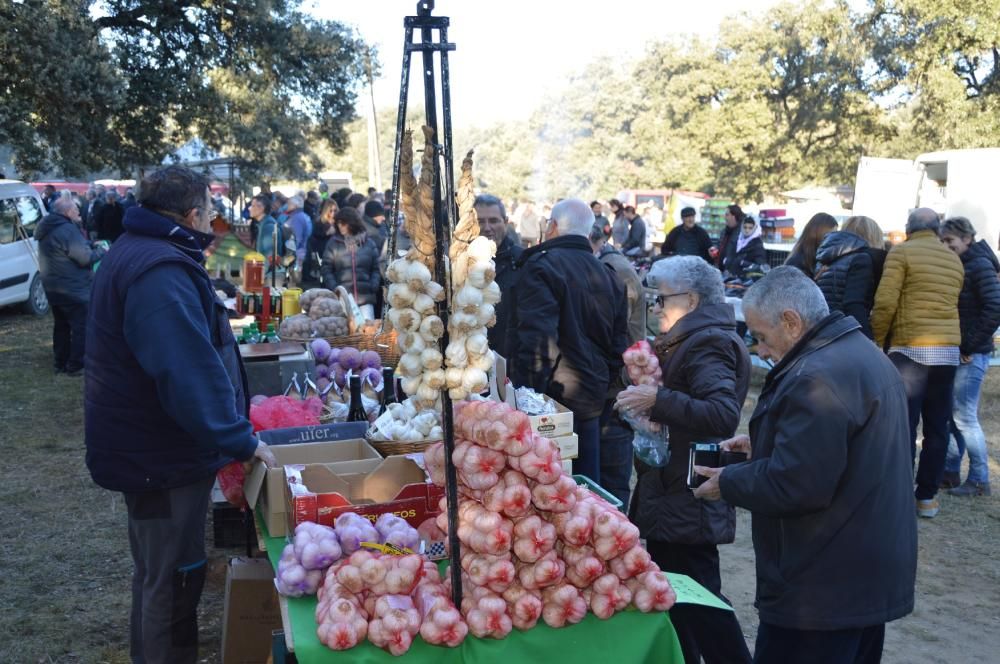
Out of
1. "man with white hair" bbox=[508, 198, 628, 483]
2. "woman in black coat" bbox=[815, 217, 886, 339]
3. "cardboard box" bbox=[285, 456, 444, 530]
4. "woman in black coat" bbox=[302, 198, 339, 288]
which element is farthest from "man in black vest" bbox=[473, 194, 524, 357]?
"woman in black coat" bbox=[302, 198, 339, 288]

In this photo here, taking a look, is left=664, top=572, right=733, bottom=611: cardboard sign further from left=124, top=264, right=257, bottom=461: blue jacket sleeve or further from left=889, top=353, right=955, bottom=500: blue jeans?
left=889, top=353, right=955, bottom=500: blue jeans

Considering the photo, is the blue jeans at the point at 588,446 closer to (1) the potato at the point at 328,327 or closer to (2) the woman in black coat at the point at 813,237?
(1) the potato at the point at 328,327

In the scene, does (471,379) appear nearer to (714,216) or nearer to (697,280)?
(697,280)

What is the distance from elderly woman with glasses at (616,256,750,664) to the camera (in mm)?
3258

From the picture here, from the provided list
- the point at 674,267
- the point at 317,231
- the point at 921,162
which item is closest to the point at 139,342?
the point at 674,267

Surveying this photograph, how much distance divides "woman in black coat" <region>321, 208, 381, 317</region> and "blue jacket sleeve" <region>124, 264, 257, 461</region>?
531 centimetres

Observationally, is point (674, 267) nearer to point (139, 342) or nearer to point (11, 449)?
point (139, 342)

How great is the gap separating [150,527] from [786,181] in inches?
1278

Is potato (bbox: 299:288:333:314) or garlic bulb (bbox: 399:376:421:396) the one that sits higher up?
garlic bulb (bbox: 399:376:421:396)

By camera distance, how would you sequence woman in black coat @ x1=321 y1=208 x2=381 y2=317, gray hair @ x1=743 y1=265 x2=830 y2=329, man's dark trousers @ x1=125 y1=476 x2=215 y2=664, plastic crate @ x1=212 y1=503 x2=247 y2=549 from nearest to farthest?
gray hair @ x1=743 y1=265 x2=830 y2=329 < man's dark trousers @ x1=125 y1=476 x2=215 y2=664 < plastic crate @ x1=212 y1=503 x2=247 y2=549 < woman in black coat @ x1=321 y1=208 x2=381 y2=317

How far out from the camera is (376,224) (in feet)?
35.5

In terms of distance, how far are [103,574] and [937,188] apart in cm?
1655

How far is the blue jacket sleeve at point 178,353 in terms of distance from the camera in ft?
9.15

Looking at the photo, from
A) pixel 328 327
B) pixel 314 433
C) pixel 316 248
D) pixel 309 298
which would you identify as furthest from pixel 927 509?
pixel 316 248
